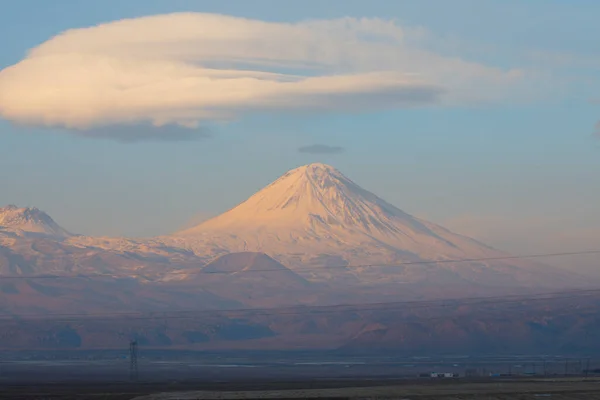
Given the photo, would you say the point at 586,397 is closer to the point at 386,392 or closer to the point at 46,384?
the point at 386,392

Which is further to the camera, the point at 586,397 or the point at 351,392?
the point at 351,392

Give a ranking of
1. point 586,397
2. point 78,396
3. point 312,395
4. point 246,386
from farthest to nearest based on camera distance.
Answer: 1. point 246,386
2. point 78,396
3. point 312,395
4. point 586,397

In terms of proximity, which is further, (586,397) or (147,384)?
(147,384)

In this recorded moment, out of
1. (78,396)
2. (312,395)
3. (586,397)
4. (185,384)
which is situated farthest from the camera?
(185,384)

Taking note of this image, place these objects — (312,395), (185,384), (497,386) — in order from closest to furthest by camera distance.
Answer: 1. (312,395)
2. (497,386)
3. (185,384)

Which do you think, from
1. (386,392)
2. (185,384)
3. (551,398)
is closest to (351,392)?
(386,392)

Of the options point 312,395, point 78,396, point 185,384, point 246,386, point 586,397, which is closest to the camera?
point 586,397

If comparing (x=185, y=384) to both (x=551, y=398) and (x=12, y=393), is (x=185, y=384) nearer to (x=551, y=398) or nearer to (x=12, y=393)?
(x=12, y=393)

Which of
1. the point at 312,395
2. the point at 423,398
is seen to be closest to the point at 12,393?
the point at 312,395

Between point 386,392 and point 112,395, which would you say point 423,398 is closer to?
point 386,392
